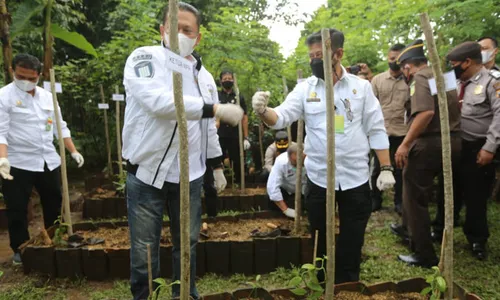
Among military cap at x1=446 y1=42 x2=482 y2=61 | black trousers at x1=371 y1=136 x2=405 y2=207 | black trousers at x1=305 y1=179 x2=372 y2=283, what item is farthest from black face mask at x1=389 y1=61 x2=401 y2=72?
black trousers at x1=305 y1=179 x2=372 y2=283

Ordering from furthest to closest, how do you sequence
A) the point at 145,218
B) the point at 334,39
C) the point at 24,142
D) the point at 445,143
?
the point at 24,142 → the point at 334,39 → the point at 145,218 → the point at 445,143

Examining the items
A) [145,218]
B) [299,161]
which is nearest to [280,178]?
[299,161]

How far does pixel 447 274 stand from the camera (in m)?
1.63

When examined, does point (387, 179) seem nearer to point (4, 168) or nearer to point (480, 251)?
point (480, 251)

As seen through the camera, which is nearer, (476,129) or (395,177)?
(476,129)

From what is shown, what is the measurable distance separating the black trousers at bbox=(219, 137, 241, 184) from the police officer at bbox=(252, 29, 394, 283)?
3386mm

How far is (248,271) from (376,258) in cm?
121

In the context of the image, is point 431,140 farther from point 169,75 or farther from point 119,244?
point 119,244

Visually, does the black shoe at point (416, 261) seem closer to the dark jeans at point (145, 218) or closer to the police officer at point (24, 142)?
the dark jeans at point (145, 218)

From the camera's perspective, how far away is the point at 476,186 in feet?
10.9

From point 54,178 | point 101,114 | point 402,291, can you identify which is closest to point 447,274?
point 402,291

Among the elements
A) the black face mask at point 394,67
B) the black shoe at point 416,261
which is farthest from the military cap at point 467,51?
the black shoe at point 416,261

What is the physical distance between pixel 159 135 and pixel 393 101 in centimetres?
345

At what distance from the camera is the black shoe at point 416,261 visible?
10.3 ft
